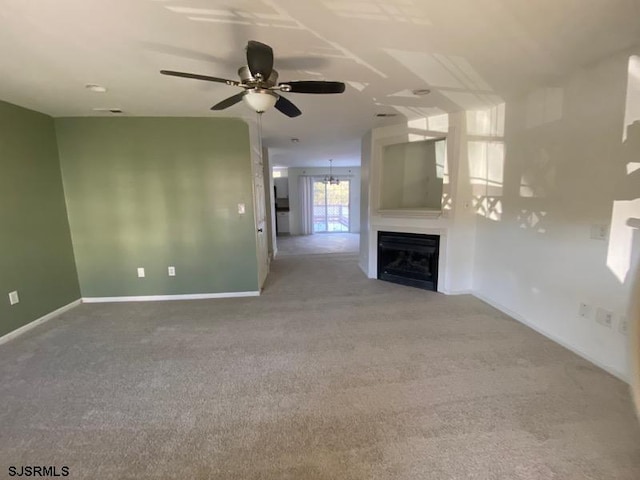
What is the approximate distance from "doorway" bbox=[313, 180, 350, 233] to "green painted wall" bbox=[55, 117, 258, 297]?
6.42 m

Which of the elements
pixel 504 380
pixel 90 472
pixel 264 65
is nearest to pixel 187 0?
pixel 264 65

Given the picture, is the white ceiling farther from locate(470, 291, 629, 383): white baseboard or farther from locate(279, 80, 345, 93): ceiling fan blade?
locate(470, 291, 629, 383): white baseboard

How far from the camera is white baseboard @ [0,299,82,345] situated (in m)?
2.86

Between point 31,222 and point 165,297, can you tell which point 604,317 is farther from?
point 31,222

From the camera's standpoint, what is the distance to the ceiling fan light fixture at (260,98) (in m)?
1.84

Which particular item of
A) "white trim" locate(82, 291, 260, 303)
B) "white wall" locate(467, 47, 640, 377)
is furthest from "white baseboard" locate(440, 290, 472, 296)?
"white trim" locate(82, 291, 260, 303)

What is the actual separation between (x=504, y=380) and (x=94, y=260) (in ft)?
15.2

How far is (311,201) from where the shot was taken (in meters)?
9.94

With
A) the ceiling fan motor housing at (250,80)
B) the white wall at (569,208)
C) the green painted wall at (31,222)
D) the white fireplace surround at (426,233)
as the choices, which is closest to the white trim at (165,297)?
the green painted wall at (31,222)

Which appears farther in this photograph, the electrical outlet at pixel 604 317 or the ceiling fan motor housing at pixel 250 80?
the electrical outlet at pixel 604 317

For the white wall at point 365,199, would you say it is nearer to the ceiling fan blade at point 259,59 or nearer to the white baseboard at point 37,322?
the ceiling fan blade at point 259,59

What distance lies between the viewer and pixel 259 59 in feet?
5.24

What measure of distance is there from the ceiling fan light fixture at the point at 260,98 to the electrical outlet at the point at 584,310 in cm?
293

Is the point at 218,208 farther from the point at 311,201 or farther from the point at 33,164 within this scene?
the point at 311,201
